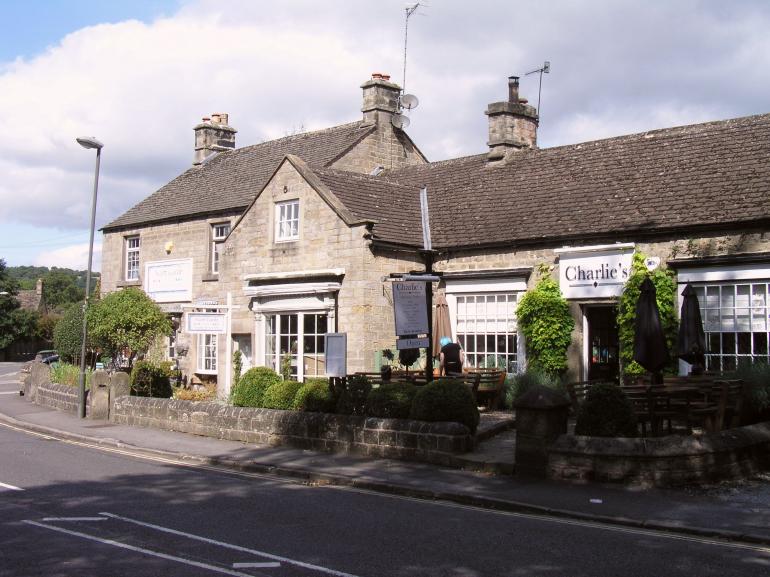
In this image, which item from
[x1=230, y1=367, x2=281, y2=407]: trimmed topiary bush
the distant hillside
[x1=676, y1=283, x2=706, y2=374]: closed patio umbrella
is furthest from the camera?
the distant hillside

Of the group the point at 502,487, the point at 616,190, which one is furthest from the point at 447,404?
the point at 616,190

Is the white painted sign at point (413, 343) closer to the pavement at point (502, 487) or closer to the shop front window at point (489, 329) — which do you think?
the pavement at point (502, 487)

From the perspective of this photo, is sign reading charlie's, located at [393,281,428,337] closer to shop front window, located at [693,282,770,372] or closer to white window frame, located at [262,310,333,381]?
shop front window, located at [693,282,770,372]

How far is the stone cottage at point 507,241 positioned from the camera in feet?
52.7

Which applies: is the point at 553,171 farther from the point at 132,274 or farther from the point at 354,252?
the point at 132,274

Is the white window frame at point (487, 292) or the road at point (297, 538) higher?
the white window frame at point (487, 292)

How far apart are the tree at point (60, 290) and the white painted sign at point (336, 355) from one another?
11650 cm

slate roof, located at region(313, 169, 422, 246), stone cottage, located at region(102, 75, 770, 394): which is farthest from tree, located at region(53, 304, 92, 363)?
slate roof, located at region(313, 169, 422, 246)

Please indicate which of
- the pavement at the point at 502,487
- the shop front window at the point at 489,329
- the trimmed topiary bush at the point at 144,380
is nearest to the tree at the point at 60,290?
the trimmed topiary bush at the point at 144,380

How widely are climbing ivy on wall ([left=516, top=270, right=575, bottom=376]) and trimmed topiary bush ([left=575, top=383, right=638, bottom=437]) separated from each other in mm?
6715

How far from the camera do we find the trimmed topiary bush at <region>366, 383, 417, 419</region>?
45.0ft

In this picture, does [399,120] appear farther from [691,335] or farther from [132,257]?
[691,335]

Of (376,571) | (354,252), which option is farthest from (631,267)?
(376,571)

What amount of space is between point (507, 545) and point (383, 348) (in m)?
11.6
